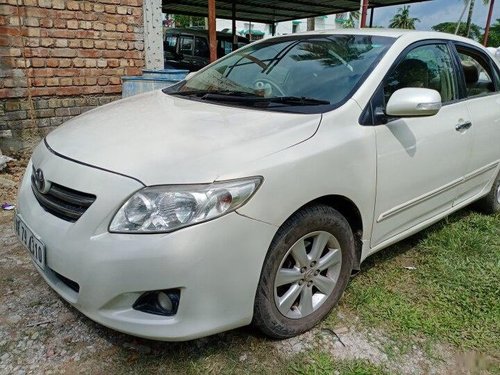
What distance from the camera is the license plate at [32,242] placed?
1.80 metres

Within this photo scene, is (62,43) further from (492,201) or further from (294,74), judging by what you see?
(492,201)

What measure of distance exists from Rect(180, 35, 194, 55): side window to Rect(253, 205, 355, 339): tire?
29.6 feet

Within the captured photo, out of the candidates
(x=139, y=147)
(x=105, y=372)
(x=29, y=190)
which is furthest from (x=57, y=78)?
(x=105, y=372)

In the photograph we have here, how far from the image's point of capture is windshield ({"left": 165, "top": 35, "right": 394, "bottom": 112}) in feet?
7.54

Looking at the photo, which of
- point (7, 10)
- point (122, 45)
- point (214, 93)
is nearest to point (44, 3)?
point (7, 10)

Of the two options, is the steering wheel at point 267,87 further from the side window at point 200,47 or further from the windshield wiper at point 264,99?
the side window at point 200,47

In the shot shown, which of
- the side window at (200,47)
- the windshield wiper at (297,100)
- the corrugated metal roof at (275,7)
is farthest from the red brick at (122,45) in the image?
the corrugated metal roof at (275,7)

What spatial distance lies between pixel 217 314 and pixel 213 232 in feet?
1.20

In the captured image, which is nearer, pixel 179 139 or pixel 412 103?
pixel 179 139

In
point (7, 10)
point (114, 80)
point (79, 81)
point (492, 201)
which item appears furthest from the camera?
point (114, 80)

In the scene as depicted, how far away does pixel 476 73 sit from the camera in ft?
10.7

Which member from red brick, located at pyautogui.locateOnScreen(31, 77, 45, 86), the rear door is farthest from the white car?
red brick, located at pyautogui.locateOnScreen(31, 77, 45, 86)

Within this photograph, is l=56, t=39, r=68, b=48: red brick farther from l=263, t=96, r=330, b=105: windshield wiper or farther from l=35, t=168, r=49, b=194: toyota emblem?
l=263, t=96, r=330, b=105: windshield wiper

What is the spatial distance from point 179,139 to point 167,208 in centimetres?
39
